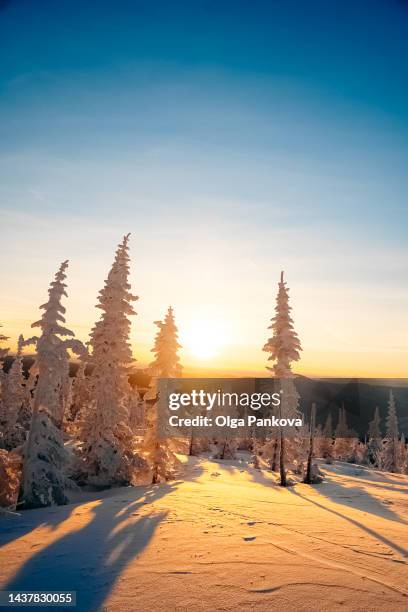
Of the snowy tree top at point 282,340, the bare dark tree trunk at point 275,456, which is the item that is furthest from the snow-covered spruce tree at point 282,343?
the bare dark tree trunk at point 275,456

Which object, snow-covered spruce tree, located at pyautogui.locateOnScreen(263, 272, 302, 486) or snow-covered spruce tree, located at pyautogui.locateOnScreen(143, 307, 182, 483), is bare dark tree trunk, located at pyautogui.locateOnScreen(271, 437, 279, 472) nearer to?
snow-covered spruce tree, located at pyautogui.locateOnScreen(263, 272, 302, 486)

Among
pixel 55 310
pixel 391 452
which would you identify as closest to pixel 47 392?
pixel 55 310

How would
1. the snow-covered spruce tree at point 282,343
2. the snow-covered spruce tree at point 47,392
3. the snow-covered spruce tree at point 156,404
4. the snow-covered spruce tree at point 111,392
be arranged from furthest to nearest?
the snow-covered spruce tree at point 282,343 → the snow-covered spruce tree at point 156,404 → the snow-covered spruce tree at point 111,392 → the snow-covered spruce tree at point 47,392

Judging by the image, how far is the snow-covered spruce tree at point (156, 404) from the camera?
2641cm

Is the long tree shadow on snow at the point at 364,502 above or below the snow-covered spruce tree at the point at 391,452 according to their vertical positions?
above

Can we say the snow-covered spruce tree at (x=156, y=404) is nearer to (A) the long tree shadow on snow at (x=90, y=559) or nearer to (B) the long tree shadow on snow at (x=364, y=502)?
(B) the long tree shadow on snow at (x=364, y=502)

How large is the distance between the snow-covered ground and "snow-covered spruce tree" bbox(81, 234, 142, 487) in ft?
39.2

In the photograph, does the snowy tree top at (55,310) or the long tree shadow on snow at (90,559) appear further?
the snowy tree top at (55,310)

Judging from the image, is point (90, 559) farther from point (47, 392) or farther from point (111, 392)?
point (111, 392)

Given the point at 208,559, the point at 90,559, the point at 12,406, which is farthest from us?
the point at 12,406

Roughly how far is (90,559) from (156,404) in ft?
64.1

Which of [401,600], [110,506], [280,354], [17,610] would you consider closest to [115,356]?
[110,506]

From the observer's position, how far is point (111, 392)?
79.6 feet

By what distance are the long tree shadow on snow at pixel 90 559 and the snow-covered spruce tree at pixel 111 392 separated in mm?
13099
